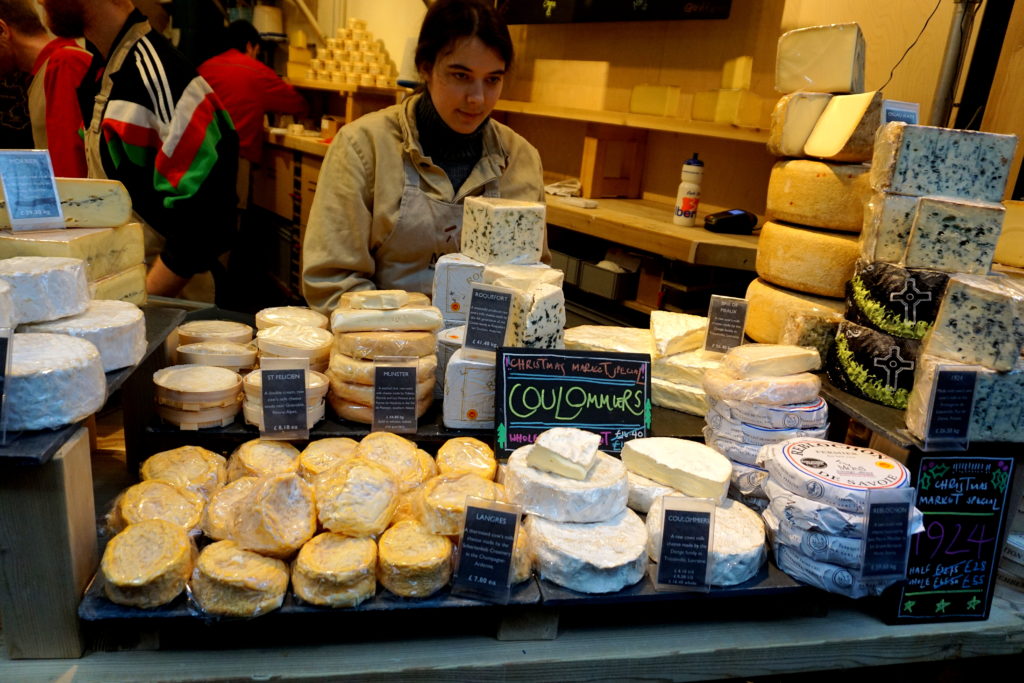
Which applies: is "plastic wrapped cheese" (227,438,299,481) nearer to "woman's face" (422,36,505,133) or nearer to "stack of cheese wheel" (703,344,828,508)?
"stack of cheese wheel" (703,344,828,508)

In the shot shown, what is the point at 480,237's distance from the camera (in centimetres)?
199

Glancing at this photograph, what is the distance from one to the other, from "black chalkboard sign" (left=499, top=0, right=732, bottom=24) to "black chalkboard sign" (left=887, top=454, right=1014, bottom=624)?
2.73m

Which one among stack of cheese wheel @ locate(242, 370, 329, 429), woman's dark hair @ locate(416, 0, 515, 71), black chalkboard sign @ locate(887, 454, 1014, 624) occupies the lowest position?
black chalkboard sign @ locate(887, 454, 1014, 624)

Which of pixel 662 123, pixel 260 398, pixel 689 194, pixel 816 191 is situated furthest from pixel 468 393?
pixel 662 123

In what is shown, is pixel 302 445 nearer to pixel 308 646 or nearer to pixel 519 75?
pixel 308 646

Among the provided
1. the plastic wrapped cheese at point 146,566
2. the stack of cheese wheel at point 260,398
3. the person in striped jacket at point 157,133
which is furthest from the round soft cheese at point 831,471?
the person in striped jacket at point 157,133

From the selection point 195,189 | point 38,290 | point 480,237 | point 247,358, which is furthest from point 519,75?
point 38,290

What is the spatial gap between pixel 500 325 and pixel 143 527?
834 mm

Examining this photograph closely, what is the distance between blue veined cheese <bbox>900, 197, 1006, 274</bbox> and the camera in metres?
1.58

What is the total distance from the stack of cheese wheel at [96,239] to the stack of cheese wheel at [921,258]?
1.78m

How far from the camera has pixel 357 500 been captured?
127 centimetres

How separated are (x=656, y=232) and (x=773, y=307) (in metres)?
1.40

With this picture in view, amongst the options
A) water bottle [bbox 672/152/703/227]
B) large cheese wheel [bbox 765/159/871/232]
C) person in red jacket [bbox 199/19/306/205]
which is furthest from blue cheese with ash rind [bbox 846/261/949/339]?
person in red jacket [bbox 199/19/306/205]

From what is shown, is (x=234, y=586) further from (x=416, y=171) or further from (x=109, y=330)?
(x=416, y=171)
